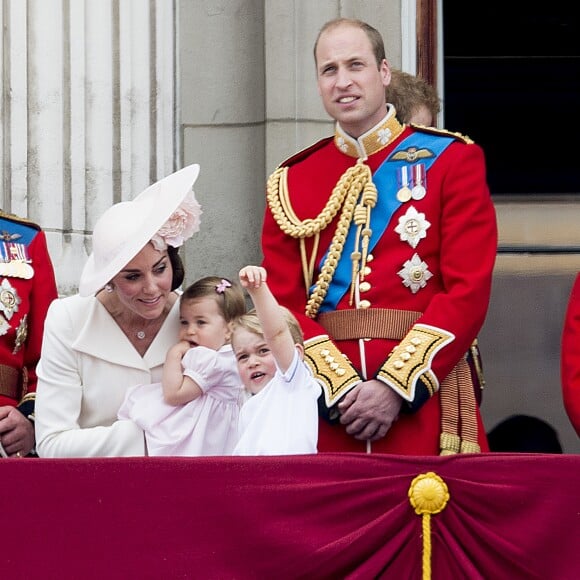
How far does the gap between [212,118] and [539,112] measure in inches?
64.3

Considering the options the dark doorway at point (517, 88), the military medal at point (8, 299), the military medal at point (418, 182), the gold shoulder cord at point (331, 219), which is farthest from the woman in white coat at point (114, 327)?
the dark doorway at point (517, 88)

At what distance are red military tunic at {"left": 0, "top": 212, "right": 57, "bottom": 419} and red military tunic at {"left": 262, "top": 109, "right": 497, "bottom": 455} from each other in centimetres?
72

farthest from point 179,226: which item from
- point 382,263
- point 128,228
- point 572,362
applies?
point 572,362

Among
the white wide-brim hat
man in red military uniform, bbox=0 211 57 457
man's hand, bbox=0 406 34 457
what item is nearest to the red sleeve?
man in red military uniform, bbox=0 211 57 457

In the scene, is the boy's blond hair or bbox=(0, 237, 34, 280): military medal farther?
bbox=(0, 237, 34, 280): military medal

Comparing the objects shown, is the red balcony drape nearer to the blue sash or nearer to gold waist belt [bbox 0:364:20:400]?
the blue sash

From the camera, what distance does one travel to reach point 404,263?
4.82 metres

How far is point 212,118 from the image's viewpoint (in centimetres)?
633

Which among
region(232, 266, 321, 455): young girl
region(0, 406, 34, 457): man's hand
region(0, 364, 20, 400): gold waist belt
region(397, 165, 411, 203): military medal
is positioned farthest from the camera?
region(0, 364, 20, 400): gold waist belt

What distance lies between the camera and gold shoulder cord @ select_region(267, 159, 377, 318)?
490 centimetres

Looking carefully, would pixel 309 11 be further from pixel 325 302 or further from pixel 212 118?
pixel 325 302

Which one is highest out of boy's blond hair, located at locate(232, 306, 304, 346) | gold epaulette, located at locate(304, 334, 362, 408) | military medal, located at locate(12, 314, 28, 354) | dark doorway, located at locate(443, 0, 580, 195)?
dark doorway, located at locate(443, 0, 580, 195)

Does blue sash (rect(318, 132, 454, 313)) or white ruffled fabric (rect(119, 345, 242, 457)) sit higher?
blue sash (rect(318, 132, 454, 313))

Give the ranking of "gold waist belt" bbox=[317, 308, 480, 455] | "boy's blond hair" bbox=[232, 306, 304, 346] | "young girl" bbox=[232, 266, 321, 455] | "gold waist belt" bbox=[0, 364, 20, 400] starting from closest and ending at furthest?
"young girl" bbox=[232, 266, 321, 455]
"boy's blond hair" bbox=[232, 306, 304, 346]
"gold waist belt" bbox=[317, 308, 480, 455]
"gold waist belt" bbox=[0, 364, 20, 400]
